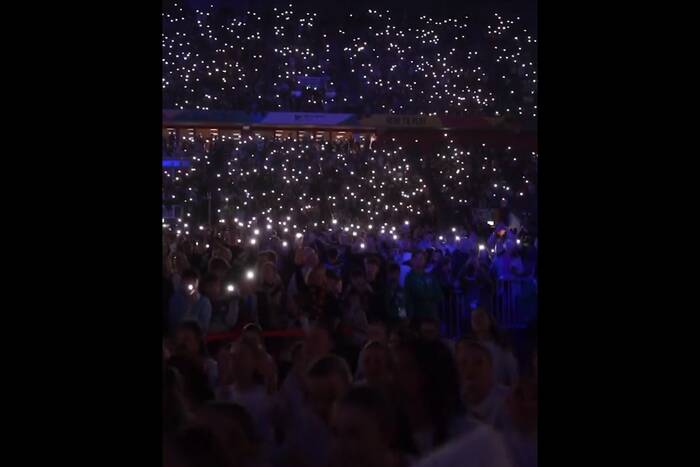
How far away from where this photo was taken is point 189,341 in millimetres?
3029

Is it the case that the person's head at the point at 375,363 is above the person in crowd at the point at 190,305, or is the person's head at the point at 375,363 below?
below

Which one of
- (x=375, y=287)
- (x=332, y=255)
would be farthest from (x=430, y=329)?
(x=332, y=255)

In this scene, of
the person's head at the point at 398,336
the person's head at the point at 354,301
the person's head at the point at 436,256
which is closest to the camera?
the person's head at the point at 398,336

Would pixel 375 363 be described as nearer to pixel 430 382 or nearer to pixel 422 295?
pixel 430 382

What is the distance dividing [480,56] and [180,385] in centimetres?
252

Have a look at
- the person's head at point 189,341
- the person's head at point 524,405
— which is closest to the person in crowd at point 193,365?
the person's head at point 189,341

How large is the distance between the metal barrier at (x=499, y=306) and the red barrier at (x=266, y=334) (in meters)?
0.77

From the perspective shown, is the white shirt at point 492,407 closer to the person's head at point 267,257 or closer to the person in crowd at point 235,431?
the person in crowd at point 235,431

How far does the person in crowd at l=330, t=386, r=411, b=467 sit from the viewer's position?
2921 millimetres

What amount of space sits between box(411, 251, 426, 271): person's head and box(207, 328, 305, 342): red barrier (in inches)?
28.8

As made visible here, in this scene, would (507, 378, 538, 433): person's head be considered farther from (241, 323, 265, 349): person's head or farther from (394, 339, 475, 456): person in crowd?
(241, 323, 265, 349): person's head

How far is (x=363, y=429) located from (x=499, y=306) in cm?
105

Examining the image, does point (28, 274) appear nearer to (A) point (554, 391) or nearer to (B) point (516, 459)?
(A) point (554, 391)

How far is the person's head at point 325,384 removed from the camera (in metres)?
2.95
